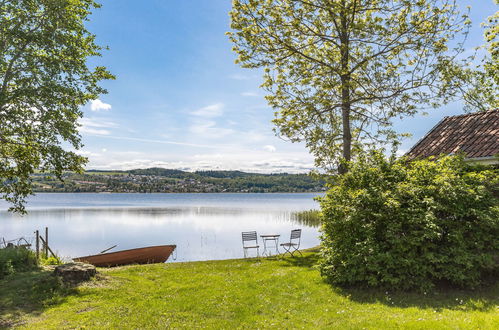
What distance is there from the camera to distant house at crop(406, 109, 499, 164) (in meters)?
10.5

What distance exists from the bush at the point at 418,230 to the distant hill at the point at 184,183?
143 meters

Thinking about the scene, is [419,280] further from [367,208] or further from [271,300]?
[271,300]

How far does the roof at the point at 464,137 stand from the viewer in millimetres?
10727

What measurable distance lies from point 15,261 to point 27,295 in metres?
3.74

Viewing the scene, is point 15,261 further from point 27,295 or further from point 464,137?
point 464,137

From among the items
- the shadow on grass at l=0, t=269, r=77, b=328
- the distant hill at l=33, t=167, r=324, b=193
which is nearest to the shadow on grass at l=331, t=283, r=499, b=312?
the shadow on grass at l=0, t=269, r=77, b=328

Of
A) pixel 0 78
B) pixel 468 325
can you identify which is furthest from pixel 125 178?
pixel 468 325

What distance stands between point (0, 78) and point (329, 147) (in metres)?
15.8

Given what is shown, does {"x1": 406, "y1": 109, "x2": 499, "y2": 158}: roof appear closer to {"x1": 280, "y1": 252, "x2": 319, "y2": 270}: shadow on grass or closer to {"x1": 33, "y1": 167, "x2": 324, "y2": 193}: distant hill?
{"x1": 280, "y1": 252, "x2": 319, "y2": 270}: shadow on grass

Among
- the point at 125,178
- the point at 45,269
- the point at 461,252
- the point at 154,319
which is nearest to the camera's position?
the point at 154,319

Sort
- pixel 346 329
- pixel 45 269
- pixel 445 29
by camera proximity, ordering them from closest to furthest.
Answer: pixel 346 329
pixel 45 269
pixel 445 29

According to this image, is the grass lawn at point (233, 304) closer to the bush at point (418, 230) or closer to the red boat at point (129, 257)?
the bush at point (418, 230)

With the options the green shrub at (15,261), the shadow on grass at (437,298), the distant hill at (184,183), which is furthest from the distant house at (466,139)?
the distant hill at (184,183)

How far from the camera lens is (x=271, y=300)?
8.58 metres
